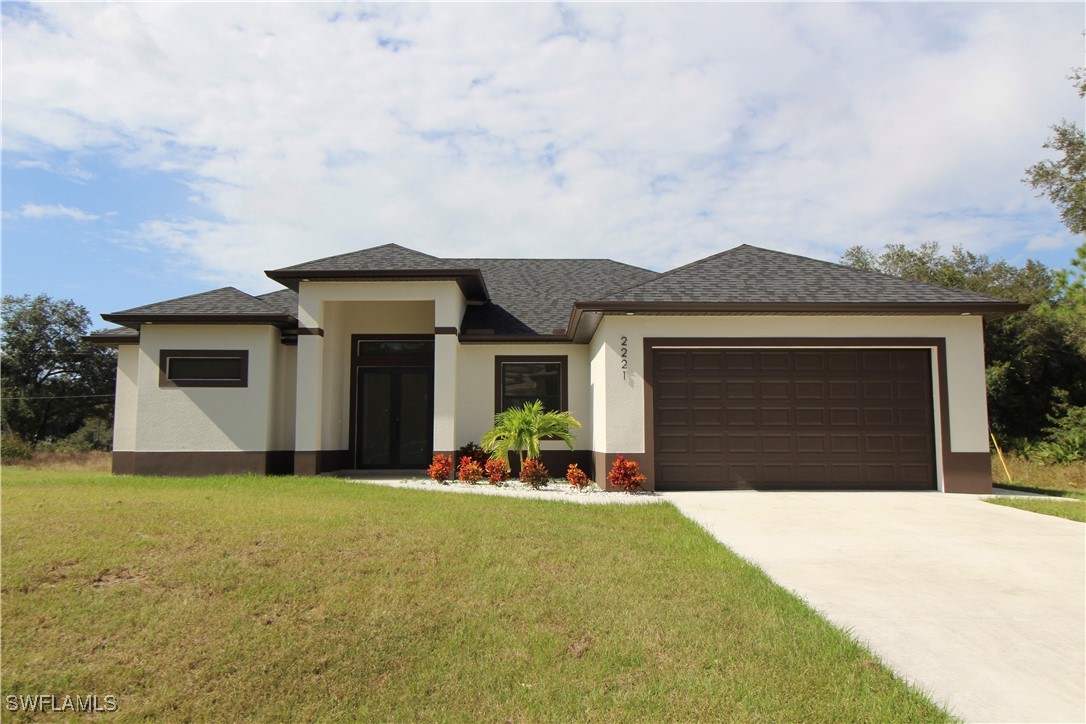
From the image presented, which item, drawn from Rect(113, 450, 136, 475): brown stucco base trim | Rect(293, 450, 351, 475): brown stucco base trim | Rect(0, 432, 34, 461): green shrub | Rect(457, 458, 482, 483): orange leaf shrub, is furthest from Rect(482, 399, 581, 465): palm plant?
Rect(0, 432, 34, 461): green shrub

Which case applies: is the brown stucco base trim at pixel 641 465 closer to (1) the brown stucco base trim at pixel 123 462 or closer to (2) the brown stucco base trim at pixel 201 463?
(2) the brown stucco base trim at pixel 201 463

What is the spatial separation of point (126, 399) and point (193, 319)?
3.31m

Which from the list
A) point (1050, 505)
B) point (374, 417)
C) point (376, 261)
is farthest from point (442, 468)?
point (1050, 505)

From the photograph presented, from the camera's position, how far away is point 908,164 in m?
13.2

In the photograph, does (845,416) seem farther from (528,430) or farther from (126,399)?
(126,399)

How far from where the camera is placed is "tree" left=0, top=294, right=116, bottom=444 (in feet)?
97.6

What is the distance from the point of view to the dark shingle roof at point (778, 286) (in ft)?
36.4

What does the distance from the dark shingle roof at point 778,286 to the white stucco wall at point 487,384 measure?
3252 millimetres

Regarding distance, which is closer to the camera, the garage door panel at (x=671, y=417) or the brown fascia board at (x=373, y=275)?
the garage door panel at (x=671, y=417)

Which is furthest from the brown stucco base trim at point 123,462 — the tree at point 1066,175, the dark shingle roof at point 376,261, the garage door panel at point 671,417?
the tree at point 1066,175

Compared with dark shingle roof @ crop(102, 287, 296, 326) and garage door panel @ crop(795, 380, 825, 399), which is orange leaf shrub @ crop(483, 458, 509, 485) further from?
garage door panel @ crop(795, 380, 825, 399)

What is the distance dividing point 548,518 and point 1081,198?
21.2 meters

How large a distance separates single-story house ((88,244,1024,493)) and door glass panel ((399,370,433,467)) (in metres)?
0.05

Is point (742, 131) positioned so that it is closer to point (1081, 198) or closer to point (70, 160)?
point (70, 160)
